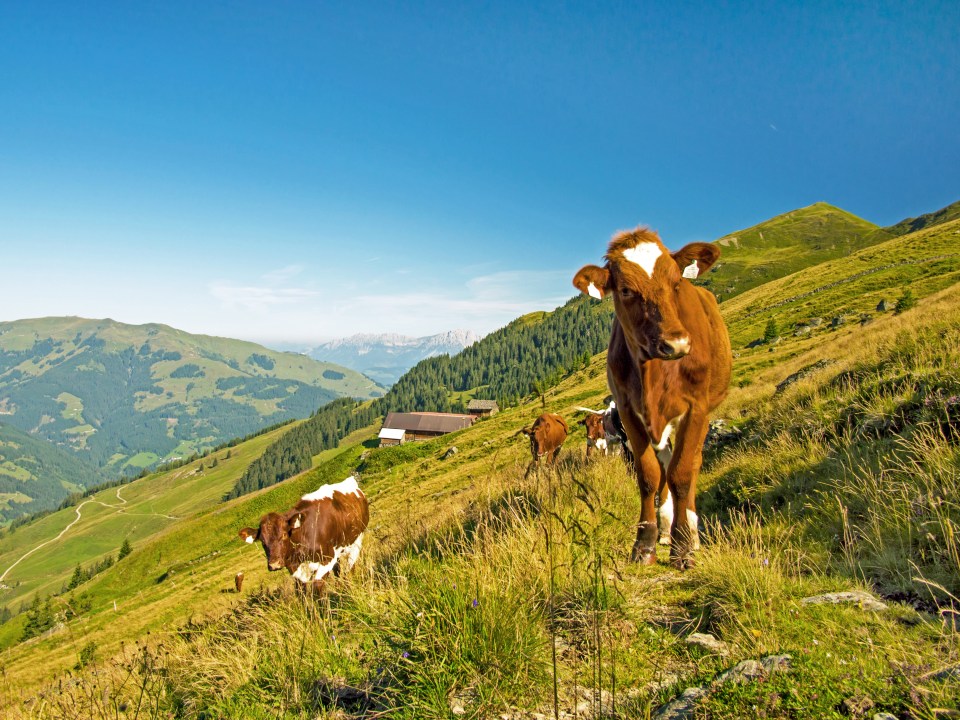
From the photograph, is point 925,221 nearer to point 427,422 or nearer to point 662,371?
point 427,422

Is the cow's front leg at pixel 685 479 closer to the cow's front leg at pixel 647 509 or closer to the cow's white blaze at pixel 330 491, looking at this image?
the cow's front leg at pixel 647 509

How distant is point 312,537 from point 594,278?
1017 centimetres

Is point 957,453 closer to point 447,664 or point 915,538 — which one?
point 915,538

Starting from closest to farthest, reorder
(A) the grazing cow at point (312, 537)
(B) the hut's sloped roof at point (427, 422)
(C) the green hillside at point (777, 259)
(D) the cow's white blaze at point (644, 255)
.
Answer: (D) the cow's white blaze at point (644, 255) < (A) the grazing cow at point (312, 537) < (B) the hut's sloped roof at point (427, 422) < (C) the green hillside at point (777, 259)

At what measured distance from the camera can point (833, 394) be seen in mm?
8602

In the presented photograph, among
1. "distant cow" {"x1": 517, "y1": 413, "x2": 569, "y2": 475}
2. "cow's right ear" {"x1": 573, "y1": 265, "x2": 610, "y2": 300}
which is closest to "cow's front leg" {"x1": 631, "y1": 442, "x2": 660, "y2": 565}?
"cow's right ear" {"x1": 573, "y1": 265, "x2": 610, "y2": 300}

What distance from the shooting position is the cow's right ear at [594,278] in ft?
15.8

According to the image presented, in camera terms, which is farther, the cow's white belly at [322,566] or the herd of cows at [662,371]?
the cow's white belly at [322,566]

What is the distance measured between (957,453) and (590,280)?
375 centimetres

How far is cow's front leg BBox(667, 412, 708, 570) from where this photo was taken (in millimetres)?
4707

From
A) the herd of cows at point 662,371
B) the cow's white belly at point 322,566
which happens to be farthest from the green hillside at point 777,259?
the herd of cows at point 662,371

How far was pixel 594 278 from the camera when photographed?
15.8 ft

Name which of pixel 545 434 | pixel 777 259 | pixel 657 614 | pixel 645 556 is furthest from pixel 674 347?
pixel 777 259

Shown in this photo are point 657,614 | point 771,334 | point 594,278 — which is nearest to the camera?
point 657,614
